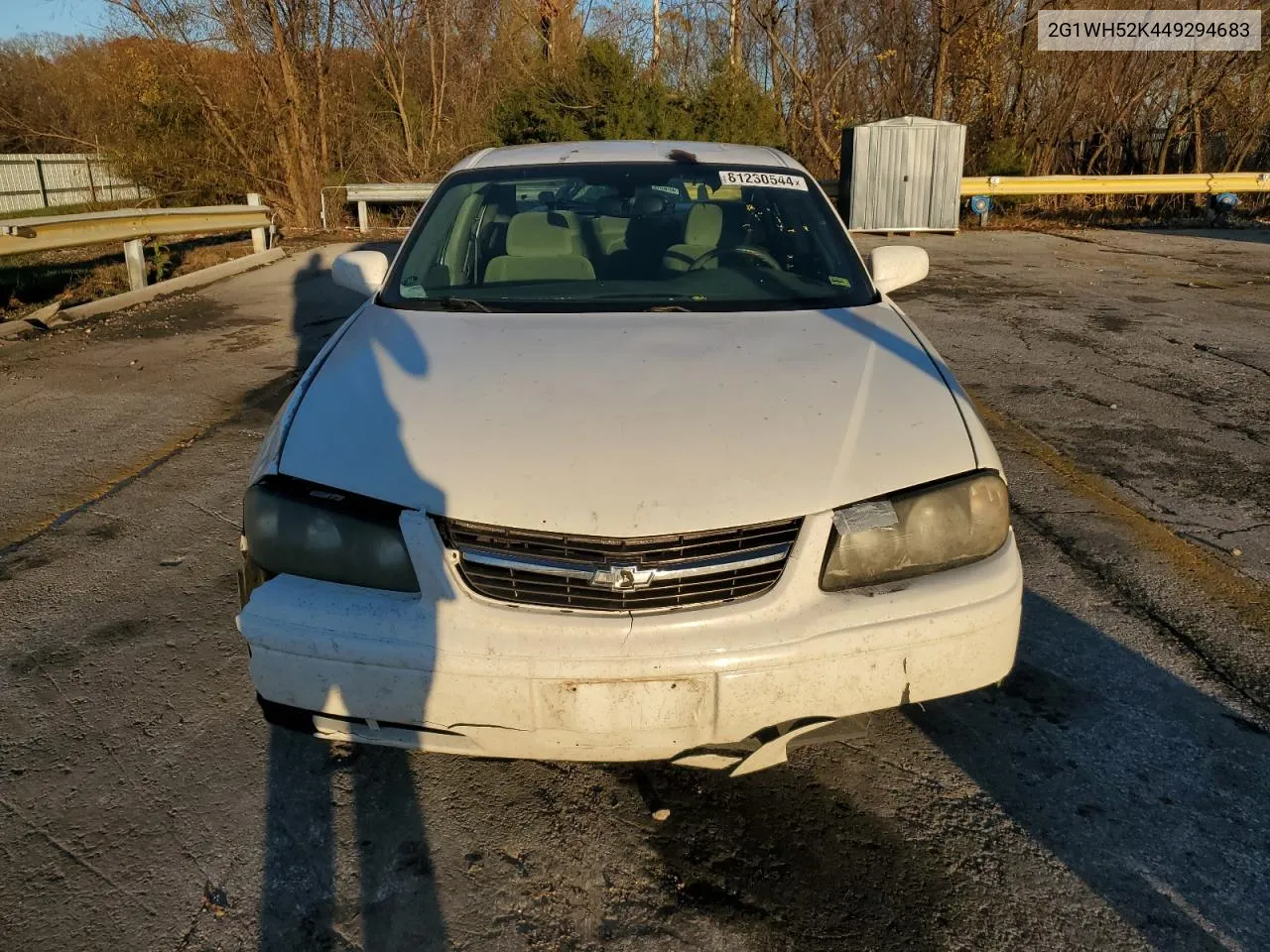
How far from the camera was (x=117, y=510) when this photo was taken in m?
4.27

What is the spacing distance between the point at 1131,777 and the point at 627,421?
62.4 inches

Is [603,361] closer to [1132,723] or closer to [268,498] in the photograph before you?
[268,498]

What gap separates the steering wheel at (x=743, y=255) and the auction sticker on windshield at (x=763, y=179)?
0.30 meters

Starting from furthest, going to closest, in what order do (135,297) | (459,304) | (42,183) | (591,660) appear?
(42,183), (135,297), (459,304), (591,660)

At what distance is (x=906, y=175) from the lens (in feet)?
54.6

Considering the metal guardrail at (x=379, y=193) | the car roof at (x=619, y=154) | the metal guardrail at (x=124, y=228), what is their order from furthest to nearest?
the metal guardrail at (x=379, y=193) < the metal guardrail at (x=124, y=228) < the car roof at (x=619, y=154)

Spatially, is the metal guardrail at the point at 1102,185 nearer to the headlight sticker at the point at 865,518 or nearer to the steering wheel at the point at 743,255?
the steering wheel at the point at 743,255

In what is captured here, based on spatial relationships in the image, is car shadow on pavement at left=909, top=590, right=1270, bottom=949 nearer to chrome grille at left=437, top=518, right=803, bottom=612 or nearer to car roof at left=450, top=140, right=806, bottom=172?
chrome grille at left=437, top=518, right=803, bottom=612

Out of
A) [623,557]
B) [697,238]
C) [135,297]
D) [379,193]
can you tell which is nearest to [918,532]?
[623,557]

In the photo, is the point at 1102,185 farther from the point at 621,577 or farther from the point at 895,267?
the point at 621,577

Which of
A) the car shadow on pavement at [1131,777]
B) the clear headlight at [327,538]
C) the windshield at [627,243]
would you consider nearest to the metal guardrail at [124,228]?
the windshield at [627,243]

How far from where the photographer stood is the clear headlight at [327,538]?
2117 mm

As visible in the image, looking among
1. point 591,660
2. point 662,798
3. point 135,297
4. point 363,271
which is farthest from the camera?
point 135,297

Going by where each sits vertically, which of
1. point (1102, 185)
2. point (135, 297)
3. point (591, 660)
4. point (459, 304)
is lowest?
point (591, 660)
